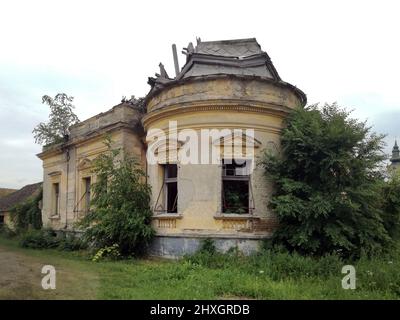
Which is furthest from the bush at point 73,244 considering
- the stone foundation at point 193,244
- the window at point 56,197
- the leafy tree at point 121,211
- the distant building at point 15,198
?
the distant building at point 15,198

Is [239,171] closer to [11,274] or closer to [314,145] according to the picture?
[314,145]

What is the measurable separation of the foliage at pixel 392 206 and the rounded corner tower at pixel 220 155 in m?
3.69

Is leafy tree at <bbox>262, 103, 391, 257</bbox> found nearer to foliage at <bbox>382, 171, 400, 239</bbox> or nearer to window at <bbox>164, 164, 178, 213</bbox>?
foliage at <bbox>382, 171, 400, 239</bbox>

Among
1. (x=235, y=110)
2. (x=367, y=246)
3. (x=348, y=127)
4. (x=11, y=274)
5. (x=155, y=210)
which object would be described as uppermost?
(x=235, y=110)

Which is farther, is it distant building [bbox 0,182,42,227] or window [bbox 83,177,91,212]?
distant building [bbox 0,182,42,227]

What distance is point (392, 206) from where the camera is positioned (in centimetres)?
1169

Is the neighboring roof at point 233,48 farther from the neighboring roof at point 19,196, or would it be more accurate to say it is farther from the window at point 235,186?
the neighboring roof at point 19,196

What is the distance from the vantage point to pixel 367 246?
32.4 feet

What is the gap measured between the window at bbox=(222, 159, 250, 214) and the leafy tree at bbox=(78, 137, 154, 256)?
8.44 ft

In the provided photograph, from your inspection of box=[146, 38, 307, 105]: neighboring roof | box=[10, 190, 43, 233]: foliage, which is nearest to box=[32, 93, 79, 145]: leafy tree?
box=[10, 190, 43, 233]: foliage

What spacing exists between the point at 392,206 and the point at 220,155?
5.72 metres

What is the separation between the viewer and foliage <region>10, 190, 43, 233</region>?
22.4 meters
